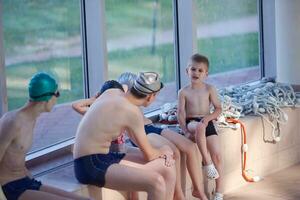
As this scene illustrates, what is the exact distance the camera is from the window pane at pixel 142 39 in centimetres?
478

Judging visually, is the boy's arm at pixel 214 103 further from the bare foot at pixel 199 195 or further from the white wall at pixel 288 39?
the white wall at pixel 288 39

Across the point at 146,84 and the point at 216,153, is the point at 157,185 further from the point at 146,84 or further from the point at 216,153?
the point at 216,153

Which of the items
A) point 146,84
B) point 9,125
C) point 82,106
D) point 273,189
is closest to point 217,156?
point 273,189

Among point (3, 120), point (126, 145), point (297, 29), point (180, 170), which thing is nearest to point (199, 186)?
point (180, 170)

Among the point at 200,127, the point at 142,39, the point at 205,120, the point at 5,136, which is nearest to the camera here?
the point at 5,136

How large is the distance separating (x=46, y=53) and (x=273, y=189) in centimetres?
205

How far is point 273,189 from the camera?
483 centimetres

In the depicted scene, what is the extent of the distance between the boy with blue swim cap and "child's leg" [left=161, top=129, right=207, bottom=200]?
127 cm

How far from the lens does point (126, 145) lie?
164 inches

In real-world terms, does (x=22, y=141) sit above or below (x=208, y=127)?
above

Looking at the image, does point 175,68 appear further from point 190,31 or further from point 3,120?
point 3,120

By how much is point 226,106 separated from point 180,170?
105 cm

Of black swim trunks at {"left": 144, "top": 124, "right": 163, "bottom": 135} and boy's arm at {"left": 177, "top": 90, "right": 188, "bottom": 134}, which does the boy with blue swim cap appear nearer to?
black swim trunks at {"left": 144, "top": 124, "right": 163, "bottom": 135}

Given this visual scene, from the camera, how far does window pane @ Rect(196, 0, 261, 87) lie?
5.81 m
